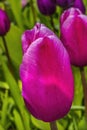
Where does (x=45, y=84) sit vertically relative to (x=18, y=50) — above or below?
above

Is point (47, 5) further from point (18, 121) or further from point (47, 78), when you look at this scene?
point (47, 78)

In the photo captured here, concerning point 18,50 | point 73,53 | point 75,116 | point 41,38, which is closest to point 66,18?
point 73,53

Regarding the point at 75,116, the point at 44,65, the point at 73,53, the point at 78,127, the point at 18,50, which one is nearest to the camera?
the point at 44,65

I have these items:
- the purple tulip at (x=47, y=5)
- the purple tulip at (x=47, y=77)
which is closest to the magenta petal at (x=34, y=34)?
the purple tulip at (x=47, y=77)

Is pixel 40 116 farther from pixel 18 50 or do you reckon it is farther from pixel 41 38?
pixel 18 50

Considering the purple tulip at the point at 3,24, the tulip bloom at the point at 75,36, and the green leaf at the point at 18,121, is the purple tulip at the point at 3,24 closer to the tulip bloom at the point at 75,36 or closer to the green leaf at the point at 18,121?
the green leaf at the point at 18,121

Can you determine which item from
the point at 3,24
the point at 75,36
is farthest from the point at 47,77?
the point at 3,24
